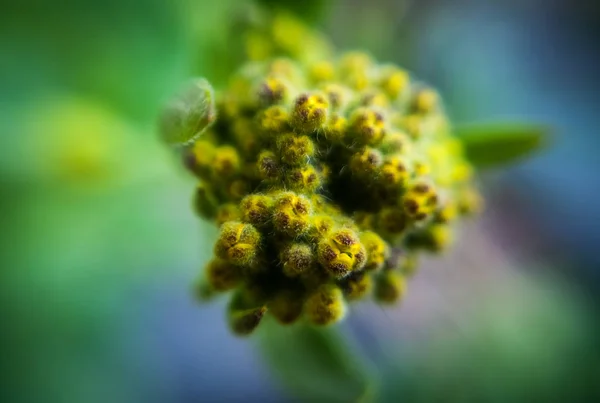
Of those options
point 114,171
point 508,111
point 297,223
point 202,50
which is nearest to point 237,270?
point 297,223

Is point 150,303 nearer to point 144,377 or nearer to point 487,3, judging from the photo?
point 144,377

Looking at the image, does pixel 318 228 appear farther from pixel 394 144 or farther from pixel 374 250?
pixel 394 144

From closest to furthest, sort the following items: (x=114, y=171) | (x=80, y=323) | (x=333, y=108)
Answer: (x=333, y=108) → (x=114, y=171) → (x=80, y=323)

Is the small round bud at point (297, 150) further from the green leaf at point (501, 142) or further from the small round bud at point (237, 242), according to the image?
the green leaf at point (501, 142)

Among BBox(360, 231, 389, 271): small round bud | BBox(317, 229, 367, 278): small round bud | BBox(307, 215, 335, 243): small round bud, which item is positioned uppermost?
BBox(360, 231, 389, 271): small round bud

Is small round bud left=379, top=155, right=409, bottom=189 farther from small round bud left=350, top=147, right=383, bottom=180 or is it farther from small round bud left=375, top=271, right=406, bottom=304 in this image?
small round bud left=375, top=271, right=406, bottom=304

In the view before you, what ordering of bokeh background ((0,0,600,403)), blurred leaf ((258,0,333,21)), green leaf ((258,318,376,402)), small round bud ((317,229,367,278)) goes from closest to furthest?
small round bud ((317,229,367,278)) < green leaf ((258,318,376,402)) < blurred leaf ((258,0,333,21)) < bokeh background ((0,0,600,403))

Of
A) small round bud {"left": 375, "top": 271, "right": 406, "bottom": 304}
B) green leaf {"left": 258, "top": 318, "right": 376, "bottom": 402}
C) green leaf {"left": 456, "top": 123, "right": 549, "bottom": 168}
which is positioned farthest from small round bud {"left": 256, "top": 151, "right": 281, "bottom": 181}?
green leaf {"left": 456, "top": 123, "right": 549, "bottom": 168}
